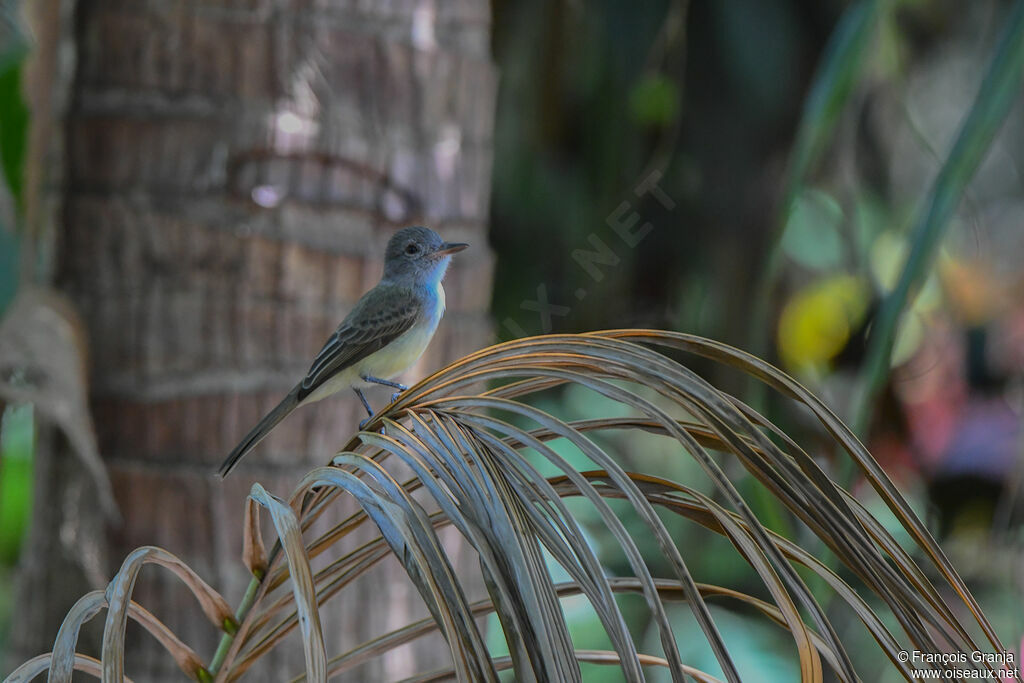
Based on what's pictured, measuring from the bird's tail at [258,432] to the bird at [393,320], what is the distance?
0.14ft

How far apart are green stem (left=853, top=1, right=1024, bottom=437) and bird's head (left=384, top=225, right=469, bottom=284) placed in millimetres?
1089

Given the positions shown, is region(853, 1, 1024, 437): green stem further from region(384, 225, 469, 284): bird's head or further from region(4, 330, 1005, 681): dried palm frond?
region(384, 225, 469, 284): bird's head

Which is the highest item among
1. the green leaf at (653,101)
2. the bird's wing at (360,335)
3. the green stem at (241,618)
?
the green leaf at (653,101)

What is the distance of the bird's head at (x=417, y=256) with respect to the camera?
254 cm

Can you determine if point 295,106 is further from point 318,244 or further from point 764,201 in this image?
point 764,201

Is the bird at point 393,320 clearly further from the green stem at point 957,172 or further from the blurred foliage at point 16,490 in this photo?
the blurred foliage at point 16,490

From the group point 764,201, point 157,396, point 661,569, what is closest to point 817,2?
point 764,201

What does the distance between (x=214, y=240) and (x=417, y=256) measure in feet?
1.66

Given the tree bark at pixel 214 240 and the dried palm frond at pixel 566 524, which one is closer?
the dried palm frond at pixel 566 524

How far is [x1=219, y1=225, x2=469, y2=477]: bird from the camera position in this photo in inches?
92.0

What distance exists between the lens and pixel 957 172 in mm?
1794

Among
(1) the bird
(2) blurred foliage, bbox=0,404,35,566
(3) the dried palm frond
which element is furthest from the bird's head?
(2) blurred foliage, bbox=0,404,35,566

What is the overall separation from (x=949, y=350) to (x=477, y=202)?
2992mm

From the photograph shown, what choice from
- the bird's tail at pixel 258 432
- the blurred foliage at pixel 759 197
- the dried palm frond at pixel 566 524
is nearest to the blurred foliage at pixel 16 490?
the blurred foliage at pixel 759 197
